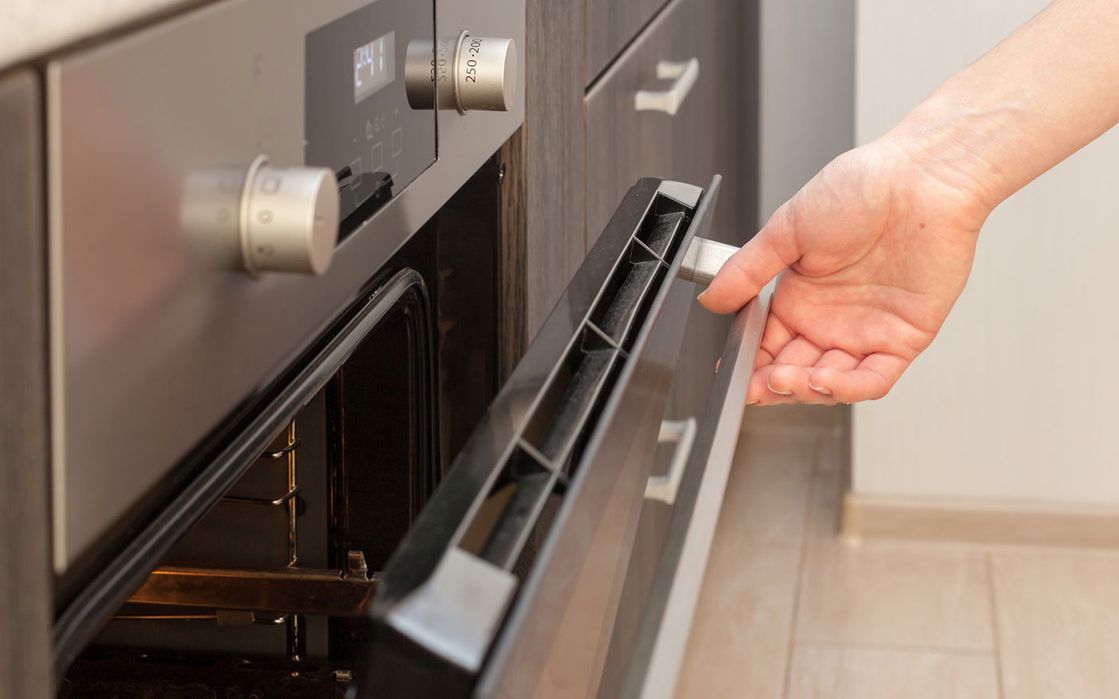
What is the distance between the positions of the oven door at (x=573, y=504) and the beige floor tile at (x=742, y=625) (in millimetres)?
1099

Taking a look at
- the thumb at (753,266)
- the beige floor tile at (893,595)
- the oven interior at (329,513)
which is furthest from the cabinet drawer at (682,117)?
the beige floor tile at (893,595)

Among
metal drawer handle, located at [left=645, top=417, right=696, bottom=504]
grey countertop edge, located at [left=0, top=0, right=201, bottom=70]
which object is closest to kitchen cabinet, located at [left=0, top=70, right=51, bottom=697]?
grey countertop edge, located at [left=0, top=0, right=201, bottom=70]

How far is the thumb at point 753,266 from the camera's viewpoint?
2.19ft

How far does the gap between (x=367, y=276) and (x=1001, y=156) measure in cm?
48

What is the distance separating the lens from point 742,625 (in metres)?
1.77

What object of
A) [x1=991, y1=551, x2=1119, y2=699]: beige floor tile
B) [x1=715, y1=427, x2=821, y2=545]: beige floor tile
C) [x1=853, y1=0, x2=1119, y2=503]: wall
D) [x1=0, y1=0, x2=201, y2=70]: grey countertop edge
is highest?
[x1=0, y1=0, x2=201, y2=70]: grey countertop edge

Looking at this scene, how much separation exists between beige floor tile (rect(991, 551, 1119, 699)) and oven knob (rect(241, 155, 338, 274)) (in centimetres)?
146

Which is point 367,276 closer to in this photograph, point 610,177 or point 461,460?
point 461,460

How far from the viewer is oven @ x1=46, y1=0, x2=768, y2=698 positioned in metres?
0.31

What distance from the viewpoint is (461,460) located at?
0.38 meters

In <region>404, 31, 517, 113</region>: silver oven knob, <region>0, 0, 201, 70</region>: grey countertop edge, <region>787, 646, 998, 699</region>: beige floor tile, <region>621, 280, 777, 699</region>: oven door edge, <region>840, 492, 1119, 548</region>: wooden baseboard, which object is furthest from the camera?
<region>840, 492, 1119, 548</region>: wooden baseboard

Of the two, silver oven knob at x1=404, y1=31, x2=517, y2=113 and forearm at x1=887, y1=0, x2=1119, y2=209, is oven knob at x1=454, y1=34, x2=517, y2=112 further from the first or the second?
forearm at x1=887, y1=0, x2=1119, y2=209

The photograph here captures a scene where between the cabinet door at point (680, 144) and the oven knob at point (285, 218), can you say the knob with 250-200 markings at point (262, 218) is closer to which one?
the oven knob at point (285, 218)

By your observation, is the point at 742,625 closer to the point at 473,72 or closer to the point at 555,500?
the point at 473,72
